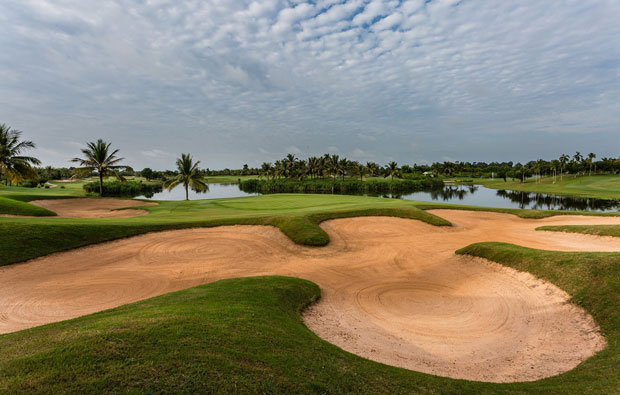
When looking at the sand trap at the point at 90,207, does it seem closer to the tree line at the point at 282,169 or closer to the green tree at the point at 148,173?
the tree line at the point at 282,169

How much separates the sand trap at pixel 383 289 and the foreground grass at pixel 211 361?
1.31m

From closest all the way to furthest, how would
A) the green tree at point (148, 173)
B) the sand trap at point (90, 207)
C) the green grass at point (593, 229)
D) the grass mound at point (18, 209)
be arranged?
1. the green grass at point (593, 229)
2. the grass mound at point (18, 209)
3. the sand trap at point (90, 207)
4. the green tree at point (148, 173)

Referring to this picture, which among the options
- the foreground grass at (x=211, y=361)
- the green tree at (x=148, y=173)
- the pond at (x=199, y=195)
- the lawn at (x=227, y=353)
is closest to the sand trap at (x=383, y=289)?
the lawn at (x=227, y=353)

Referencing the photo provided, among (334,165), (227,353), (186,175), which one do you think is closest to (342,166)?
(334,165)

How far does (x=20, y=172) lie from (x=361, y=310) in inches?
1543

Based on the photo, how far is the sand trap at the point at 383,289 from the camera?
7.73 metres

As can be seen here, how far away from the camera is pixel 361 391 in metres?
4.85

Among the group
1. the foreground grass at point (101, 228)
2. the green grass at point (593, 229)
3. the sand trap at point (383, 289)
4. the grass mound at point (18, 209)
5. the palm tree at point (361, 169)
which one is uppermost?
the palm tree at point (361, 169)

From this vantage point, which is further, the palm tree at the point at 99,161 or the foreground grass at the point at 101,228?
the palm tree at the point at 99,161

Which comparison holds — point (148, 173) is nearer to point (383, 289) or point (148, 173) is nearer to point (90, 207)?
point (90, 207)

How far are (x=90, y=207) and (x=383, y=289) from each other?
33.1 meters

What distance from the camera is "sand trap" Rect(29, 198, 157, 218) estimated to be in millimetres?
27844

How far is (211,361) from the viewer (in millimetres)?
4484

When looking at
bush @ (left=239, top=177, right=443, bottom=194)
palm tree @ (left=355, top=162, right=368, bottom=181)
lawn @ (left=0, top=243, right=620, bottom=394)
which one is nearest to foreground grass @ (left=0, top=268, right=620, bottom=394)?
lawn @ (left=0, top=243, right=620, bottom=394)
